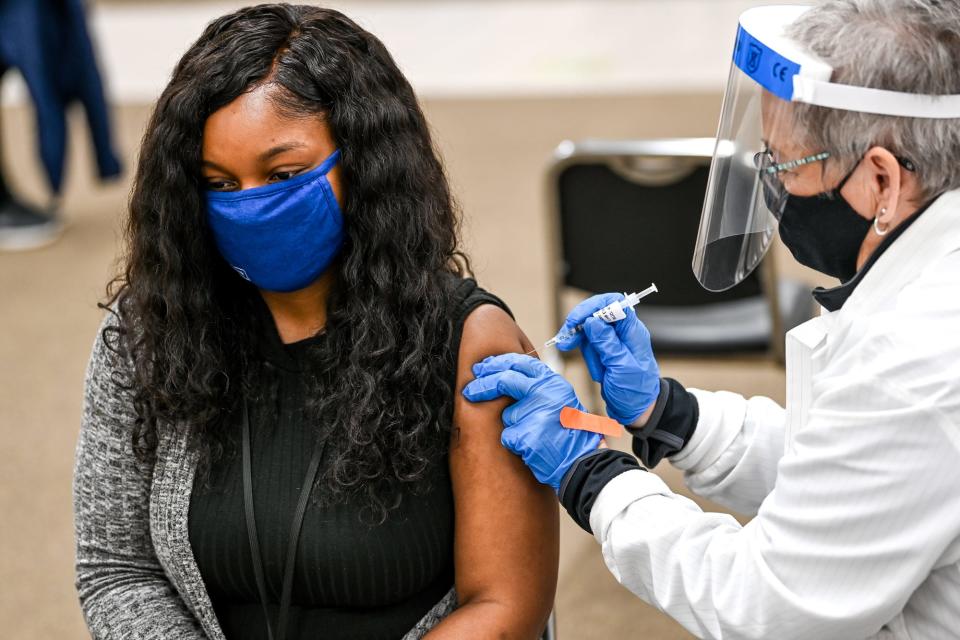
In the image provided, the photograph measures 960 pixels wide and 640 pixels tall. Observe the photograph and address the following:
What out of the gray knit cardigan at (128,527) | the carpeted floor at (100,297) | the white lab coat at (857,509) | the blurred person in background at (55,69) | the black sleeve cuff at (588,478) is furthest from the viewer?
the blurred person in background at (55,69)

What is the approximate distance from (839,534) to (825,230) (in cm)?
32

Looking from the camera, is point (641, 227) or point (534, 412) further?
point (641, 227)

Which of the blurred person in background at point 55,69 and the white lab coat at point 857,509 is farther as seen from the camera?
the blurred person in background at point 55,69

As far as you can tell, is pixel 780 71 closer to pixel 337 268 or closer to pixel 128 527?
pixel 337 268

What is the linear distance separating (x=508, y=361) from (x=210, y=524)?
406 mm

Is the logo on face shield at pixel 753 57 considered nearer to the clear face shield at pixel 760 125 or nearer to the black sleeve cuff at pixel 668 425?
the clear face shield at pixel 760 125

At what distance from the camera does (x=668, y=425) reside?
1.45 m

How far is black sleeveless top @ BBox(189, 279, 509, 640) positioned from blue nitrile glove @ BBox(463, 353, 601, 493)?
0.22 feet

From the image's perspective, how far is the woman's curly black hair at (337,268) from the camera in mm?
1327

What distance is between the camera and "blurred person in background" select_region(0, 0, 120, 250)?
4219 mm

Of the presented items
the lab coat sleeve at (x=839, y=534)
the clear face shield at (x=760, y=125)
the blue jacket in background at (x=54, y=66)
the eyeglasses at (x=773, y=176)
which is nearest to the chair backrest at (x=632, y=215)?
the clear face shield at (x=760, y=125)

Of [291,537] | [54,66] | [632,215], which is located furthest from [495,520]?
[54,66]

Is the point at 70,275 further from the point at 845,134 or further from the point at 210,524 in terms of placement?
the point at 845,134

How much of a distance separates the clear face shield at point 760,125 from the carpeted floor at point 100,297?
482 mm
